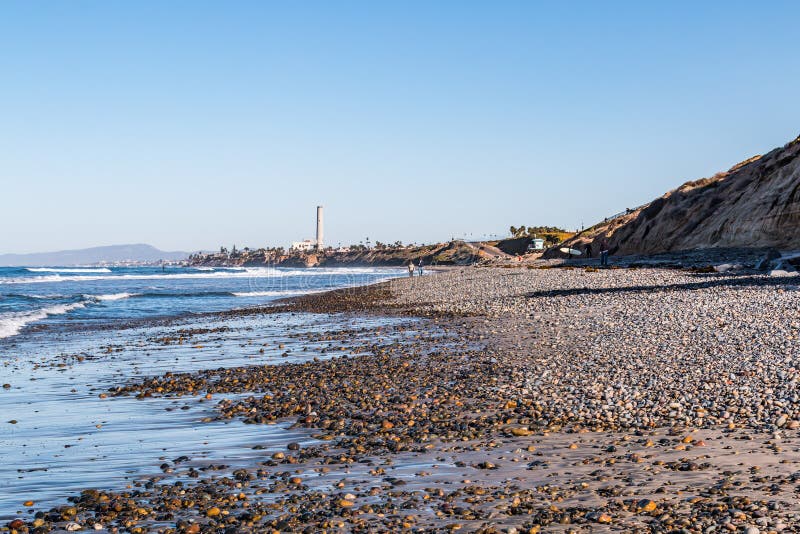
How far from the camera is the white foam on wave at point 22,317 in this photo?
1187 inches

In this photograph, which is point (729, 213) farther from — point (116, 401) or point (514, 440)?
point (116, 401)

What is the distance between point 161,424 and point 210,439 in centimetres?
166

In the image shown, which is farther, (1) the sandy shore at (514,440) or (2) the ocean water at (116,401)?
(2) the ocean water at (116,401)

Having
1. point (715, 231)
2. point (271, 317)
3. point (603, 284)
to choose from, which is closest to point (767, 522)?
point (271, 317)

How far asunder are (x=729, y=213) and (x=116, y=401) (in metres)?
62.7

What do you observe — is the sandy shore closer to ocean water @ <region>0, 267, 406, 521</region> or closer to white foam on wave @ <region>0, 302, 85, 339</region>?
ocean water @ <region>0, 267, 406, 521</region>

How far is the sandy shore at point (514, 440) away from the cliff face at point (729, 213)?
132 ft

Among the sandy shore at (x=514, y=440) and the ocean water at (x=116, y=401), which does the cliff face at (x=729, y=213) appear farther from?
the sandy shore at (x=514, y=440)

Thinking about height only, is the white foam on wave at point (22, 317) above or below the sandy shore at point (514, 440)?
below

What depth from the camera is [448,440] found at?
952 centimetres

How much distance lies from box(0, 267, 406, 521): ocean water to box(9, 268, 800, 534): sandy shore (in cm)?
64

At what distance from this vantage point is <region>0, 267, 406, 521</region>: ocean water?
8.83 metres

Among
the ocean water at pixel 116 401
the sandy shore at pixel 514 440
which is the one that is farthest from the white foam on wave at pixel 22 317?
the sandy shore at pixel 514 440

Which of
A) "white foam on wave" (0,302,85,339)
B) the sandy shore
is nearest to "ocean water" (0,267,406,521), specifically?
"white foam on wave" (0,302,85,339)
